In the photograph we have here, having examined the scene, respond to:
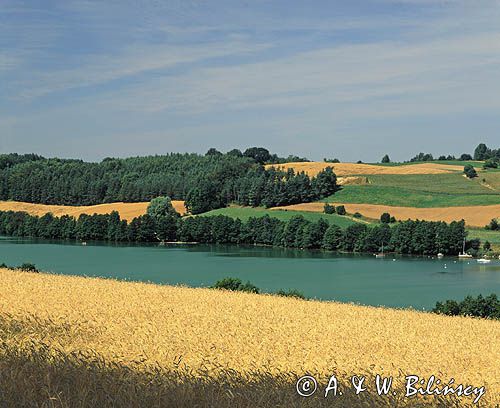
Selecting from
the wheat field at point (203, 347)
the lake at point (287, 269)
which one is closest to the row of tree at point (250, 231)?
the lake at point (287, 269)

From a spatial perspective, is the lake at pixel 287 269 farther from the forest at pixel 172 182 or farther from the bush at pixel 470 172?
the bush at pixel 470 172

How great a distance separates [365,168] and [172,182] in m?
40.9

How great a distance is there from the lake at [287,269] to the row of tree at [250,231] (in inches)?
198

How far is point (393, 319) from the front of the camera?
1995 centimetres

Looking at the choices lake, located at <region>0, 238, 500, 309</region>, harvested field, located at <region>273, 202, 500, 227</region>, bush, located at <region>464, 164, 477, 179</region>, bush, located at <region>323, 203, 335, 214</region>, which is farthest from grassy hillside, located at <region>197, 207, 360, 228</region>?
bush, located at <region>464, 164, 477, 179</region>

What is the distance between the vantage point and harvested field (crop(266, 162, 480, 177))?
143625mm

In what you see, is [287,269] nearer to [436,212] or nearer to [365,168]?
[436,212]

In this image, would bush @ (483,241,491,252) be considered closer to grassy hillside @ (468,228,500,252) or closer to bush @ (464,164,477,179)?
grassy hillside @ (468,228,500,252)

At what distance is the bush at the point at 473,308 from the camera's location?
30.5 meters

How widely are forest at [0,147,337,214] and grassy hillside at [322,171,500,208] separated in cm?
682

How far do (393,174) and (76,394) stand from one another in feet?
460

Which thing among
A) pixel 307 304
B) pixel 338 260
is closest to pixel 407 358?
pixel 307 304

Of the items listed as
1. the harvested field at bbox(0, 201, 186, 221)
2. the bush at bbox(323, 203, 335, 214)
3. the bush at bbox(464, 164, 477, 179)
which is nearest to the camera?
the bush at bbox(323, 203, 335, 214)

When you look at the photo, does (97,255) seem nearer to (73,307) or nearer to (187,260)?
(187,260)
